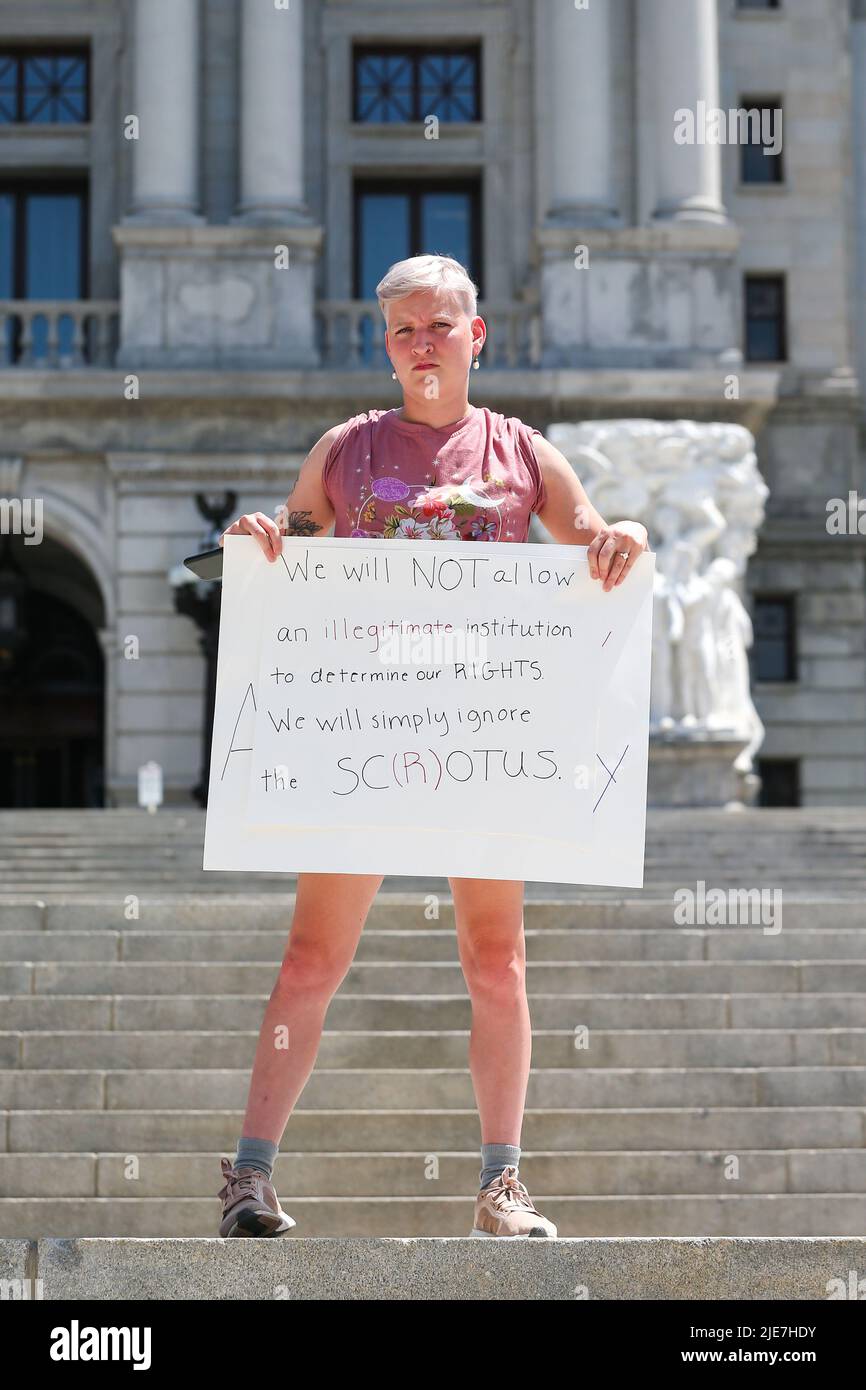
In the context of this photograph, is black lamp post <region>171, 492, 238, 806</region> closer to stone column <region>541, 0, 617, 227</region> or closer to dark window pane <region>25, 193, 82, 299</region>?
dark window pane <region>25, 193, 82, 299</region>

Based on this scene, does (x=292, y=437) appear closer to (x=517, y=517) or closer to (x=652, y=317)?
(x=652, y=317)

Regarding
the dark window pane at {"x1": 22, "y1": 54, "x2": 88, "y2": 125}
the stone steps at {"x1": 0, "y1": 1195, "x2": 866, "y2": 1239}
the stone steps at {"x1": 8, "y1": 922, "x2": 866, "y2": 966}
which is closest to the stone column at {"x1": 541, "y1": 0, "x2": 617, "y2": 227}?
the dark window pane at {"x1": 22, "y1": 54, "x2": 88, "y2": 125}

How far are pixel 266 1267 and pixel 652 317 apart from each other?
21.0 m

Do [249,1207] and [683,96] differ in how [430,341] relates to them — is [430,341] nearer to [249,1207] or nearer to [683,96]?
[249,1207]

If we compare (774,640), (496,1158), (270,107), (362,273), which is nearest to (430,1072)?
(496,1158)

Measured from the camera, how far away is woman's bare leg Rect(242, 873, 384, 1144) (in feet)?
18.8

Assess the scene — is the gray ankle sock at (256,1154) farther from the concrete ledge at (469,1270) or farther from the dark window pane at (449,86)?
the dark window pane at (449,86)

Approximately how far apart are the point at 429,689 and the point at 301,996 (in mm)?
830

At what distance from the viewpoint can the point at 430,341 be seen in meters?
5.79

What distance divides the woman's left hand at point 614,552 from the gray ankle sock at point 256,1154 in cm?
160

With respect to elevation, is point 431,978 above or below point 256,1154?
above

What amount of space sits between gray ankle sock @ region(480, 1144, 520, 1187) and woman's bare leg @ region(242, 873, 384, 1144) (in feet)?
1.58

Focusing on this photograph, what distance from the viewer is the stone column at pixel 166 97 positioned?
2606 centimetres

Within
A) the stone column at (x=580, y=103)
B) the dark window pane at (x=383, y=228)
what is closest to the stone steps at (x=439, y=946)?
the stone column at (x=580, y=103)
